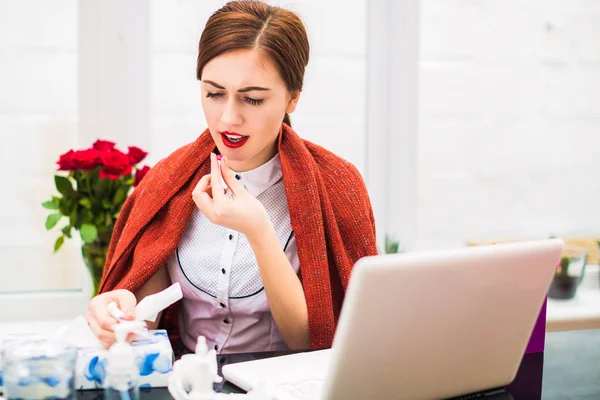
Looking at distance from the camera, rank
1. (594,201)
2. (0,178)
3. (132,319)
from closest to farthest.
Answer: (132,319), (0,178), (594,201)

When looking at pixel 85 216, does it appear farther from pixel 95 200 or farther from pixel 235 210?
pixel 235 210

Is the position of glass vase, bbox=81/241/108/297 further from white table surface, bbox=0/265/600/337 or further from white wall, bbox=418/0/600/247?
white wall, bbox=418/0/600/247

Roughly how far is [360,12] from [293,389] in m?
1.73

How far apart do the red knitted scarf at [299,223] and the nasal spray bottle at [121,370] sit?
1.73 ft

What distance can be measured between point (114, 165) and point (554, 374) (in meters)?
1.27

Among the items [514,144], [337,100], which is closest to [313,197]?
[337,100]

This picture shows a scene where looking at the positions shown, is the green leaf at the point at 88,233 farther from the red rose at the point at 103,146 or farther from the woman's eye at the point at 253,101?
the woman's eye at the point at 253,101

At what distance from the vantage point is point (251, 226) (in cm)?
134

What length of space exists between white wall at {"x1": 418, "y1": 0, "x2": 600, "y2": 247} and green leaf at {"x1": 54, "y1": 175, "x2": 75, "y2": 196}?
3.77 ft

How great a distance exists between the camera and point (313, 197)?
156 centimetres

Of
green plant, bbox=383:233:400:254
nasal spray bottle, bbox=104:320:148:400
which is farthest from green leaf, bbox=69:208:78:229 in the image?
nasal spray bottle, bbox=104:320:148:400

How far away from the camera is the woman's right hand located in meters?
1.16

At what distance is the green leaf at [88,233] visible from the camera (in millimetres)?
2049

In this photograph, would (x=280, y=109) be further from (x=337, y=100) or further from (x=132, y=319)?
(x=337, y=100)
